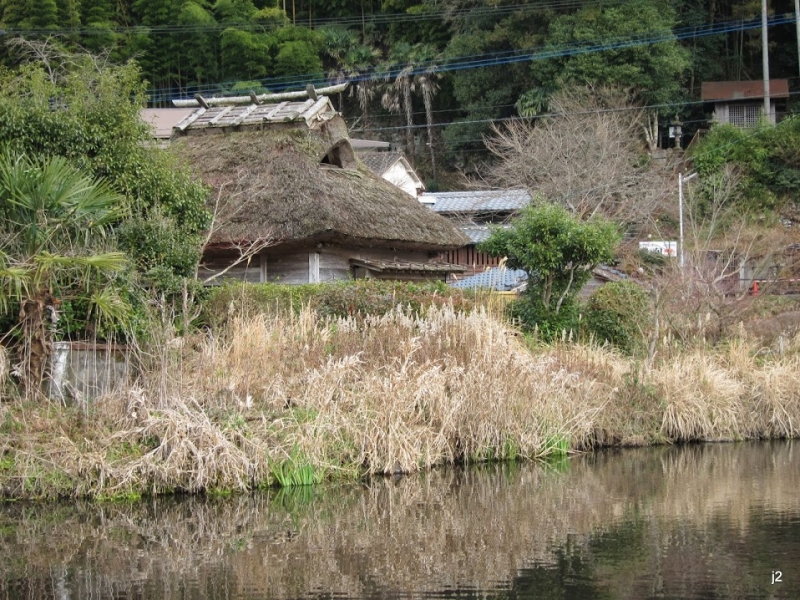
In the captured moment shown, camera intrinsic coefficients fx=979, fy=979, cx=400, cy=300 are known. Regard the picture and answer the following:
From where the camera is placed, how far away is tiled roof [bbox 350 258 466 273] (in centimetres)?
1969

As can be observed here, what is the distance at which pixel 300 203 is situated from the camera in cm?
1856

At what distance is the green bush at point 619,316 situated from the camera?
17.8m

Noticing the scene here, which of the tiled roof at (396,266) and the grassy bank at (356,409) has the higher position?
the tiled roof at (396,266)

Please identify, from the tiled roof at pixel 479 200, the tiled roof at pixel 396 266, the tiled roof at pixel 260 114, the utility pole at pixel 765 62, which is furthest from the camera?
the utility pole at pixel 765 62

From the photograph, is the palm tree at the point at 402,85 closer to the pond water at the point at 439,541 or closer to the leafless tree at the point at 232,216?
the leafless tree at the point at 232,216

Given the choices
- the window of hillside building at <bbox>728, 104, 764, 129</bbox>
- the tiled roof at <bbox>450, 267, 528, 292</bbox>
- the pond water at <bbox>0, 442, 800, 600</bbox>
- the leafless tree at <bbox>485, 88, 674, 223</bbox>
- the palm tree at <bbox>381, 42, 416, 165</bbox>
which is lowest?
the pond water at <bbox>0, 442, 800, 600</bbox>

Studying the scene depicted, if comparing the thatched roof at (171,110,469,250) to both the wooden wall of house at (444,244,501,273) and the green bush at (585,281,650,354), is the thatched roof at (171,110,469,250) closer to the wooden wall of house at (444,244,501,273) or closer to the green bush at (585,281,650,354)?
the green bush at (585,281,650,354)

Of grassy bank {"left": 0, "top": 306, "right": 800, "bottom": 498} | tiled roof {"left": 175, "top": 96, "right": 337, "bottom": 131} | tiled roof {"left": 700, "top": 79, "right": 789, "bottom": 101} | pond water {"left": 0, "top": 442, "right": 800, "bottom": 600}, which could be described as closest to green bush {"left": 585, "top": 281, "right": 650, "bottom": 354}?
grassy bank {"left": 0, "top": 306, "right": 800, "bottom": 498}

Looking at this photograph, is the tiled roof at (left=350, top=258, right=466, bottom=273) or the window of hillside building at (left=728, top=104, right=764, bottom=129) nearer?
the tiled roof at (left=350, top=258, right=466, bottom=273)

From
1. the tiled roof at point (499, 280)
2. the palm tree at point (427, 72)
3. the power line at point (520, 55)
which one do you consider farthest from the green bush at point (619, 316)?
the palm tree at point (427, 72)

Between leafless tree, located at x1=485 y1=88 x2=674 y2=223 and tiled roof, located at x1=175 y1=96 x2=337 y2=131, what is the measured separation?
12.4 metres

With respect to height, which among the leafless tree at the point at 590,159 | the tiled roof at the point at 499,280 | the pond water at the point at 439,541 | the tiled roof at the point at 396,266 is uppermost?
the leafless tree at the point at 590,159

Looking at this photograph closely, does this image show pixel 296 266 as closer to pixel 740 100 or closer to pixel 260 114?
pixel 260 114

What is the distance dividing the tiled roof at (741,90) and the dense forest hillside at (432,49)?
0.88 m
